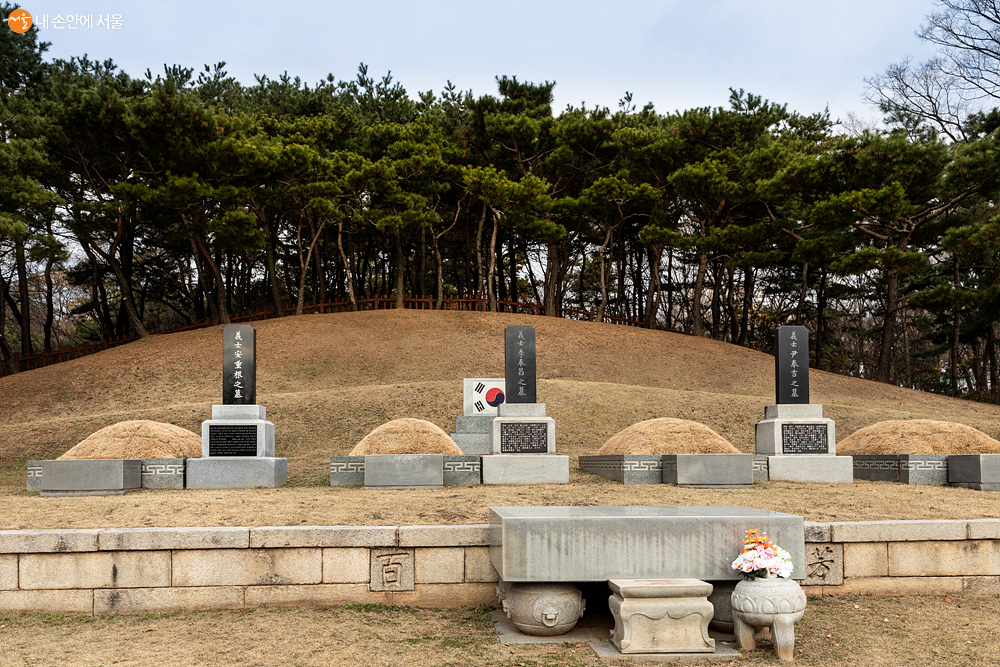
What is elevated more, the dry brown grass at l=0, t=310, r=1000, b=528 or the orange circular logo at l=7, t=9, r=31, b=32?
the orange circular logo at l=7, t=9, r=31, b=32

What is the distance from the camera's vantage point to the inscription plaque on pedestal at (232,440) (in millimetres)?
10297

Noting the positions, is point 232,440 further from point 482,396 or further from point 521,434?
point 482,396

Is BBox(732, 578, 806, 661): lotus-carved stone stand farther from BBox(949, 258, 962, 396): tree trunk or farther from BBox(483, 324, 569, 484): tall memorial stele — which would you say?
BBox(949, 258, 962, 396): tree trunk

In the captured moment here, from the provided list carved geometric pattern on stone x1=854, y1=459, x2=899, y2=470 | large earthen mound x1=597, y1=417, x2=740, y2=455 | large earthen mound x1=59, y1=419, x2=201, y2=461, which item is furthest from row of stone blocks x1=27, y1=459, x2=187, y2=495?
carved geometric pattern on stone x1=854, y1=459, x2=899, y2=470

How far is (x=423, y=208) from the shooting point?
26.4m

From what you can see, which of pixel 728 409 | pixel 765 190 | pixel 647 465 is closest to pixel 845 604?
pixel 647 465

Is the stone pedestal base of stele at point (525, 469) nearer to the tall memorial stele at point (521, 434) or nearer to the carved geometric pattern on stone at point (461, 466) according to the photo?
the tall memorial stele at point (521, 434)

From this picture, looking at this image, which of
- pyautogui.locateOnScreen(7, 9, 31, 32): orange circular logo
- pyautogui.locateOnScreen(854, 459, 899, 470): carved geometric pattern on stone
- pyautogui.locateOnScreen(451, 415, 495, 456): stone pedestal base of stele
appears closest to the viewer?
pyautogui.locateOnScreen(854, 459, 899, 470): carved geometric pattern on stone

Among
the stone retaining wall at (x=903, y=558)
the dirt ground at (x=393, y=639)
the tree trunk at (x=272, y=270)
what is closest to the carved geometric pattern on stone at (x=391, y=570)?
the dirt ground at (x=393, y=639)

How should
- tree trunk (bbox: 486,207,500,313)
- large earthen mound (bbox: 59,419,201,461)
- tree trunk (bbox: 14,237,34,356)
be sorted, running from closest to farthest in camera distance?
large earthen mound (bbox: 59,419,201,461)
tree trunk (bbox: 14,237,34,356)
tree trunk (bbox: 486,207,500,313)

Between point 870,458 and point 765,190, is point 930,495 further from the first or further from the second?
point 765,190

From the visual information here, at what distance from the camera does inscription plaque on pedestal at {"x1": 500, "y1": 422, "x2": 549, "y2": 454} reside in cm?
1094

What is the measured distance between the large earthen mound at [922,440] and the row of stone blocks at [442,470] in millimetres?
5057
